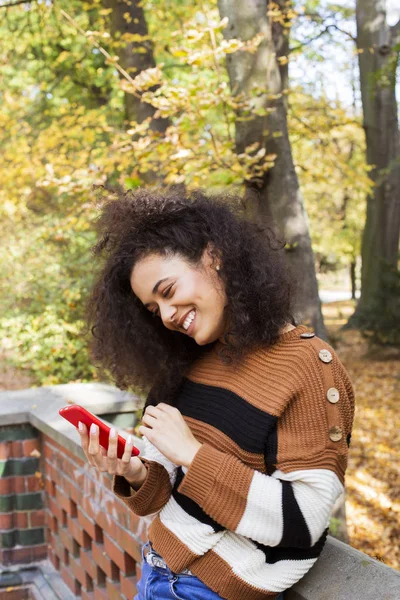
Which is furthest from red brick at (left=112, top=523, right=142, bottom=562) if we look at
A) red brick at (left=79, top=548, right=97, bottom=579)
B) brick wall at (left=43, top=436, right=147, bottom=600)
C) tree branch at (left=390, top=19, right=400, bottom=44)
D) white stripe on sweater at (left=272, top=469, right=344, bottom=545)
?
tree branch at (left=390, top=19, right=400, bottom=44)

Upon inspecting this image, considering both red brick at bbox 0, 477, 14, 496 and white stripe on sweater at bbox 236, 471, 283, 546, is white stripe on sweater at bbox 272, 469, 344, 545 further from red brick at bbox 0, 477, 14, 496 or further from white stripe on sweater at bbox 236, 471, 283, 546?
red brick at bbox 0, 477, 14, 496

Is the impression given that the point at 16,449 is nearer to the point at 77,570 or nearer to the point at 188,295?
the point at 77,570

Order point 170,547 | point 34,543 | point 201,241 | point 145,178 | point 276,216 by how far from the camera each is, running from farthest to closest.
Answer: point 145,178 → point 276,216 → point 34,543 → point 201,241 → point 170,547

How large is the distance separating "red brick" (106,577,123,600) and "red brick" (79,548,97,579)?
0.53ft

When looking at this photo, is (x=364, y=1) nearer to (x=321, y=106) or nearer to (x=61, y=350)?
(x=321, y=106)

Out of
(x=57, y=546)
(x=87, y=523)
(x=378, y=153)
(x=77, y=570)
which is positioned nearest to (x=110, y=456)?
(x=87, y=523)

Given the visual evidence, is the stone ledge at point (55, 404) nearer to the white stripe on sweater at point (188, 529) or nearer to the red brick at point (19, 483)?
the red brick at point (19, 483)

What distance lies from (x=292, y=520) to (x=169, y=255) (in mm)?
778

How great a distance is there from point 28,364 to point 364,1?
9.68m

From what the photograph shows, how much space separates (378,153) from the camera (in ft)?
46.6

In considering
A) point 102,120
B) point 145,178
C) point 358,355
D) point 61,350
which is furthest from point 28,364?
point 358,355

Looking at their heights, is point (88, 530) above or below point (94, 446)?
below

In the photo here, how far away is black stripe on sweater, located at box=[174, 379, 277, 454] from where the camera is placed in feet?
5.44

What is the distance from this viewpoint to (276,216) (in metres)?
4.61
